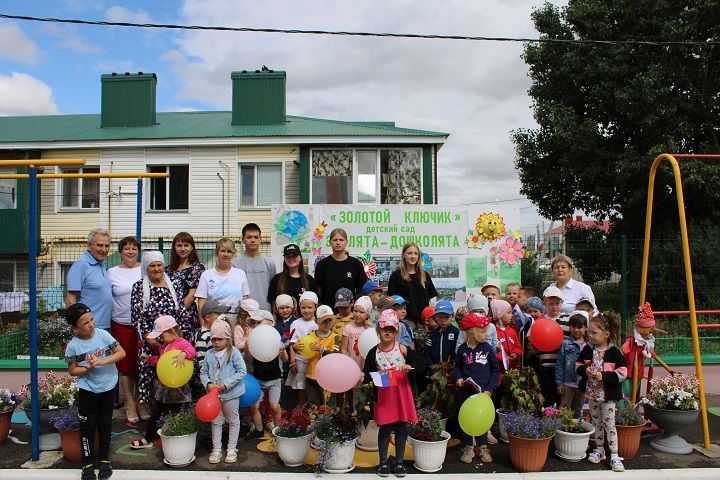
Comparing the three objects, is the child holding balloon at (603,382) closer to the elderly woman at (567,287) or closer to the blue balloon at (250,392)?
the elderly woman at (567,287)

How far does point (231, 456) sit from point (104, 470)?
3.24ft

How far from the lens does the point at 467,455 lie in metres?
4.62

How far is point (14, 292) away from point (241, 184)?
671cm

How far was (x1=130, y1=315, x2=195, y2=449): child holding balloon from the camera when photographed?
4582mm

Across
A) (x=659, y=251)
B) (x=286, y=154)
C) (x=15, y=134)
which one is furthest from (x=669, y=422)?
(x=15, y=134)

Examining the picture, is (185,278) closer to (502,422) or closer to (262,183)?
(502,422)

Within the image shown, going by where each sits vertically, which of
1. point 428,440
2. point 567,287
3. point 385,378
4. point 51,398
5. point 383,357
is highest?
point 567,287

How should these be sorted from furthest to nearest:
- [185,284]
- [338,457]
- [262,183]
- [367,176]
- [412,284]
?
[262,183] → [367,176] → [412,284] → [185,284] → [338,457]

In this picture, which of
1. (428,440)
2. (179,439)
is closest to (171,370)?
(179,439)

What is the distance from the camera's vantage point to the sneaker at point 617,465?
14.5ft

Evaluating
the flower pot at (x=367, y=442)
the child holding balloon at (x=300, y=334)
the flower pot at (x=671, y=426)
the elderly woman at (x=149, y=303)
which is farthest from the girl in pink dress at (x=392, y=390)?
the flower pot at (x=671, y=426)

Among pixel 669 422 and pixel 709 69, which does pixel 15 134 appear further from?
pixel 709 69

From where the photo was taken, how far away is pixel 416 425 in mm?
4516

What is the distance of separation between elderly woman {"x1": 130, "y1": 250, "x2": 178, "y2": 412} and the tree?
38.2 ft
